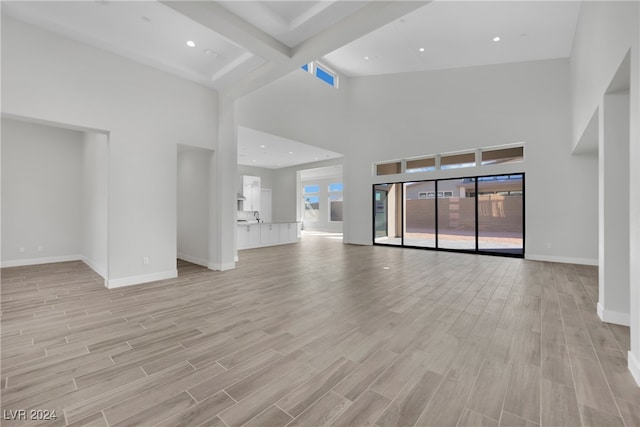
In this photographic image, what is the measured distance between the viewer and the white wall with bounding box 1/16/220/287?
137 inches

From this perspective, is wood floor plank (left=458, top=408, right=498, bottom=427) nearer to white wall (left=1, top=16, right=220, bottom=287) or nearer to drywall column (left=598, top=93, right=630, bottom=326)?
drywall column (left=598, top=93, right=630, bottom=326)

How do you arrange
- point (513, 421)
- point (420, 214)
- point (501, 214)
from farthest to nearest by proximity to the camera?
point (420, 214)
point (501, 214)
point (513, 421)

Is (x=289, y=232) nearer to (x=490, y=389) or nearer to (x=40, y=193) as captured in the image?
(x=40, y=193)

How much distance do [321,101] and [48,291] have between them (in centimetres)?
801

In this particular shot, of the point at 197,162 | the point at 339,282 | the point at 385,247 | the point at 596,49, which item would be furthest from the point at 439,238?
the point at 197,162

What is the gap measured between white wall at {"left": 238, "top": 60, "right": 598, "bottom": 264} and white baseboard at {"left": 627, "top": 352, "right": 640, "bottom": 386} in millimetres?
5392

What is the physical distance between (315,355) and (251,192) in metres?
11.4

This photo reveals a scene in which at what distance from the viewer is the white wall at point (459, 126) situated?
627 cm

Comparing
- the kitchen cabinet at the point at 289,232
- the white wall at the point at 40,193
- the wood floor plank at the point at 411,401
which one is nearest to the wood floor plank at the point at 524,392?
the wood floor plank at the point at 411,401

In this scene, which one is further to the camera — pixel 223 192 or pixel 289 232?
pixel 289 232

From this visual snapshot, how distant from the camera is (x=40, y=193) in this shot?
6250 mm

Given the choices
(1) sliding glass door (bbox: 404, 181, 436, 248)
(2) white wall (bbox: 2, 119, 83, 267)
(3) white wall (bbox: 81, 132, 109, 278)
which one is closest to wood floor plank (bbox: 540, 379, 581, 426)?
(3) white wall (bbox: 81, 132, 109, 278)

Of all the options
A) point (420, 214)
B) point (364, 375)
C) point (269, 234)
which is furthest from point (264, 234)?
point (364, 375)

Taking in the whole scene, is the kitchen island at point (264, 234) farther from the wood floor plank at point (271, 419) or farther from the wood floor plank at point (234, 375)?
the wood floor plank at point (271, 419)
